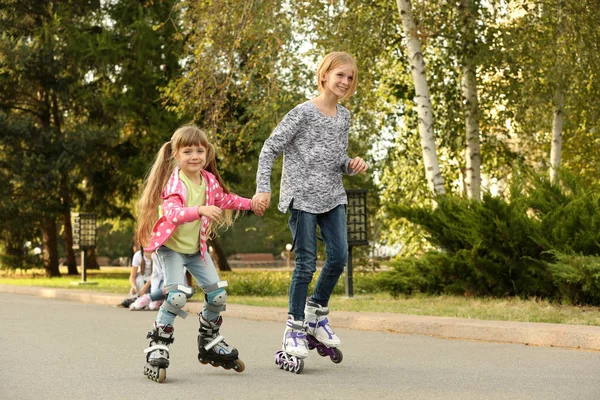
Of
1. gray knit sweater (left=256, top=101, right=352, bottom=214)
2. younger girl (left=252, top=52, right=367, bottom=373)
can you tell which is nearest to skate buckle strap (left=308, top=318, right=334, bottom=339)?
younger girl (left=252, top=52, right=367, bottom=373)

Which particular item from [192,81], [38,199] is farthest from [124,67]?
[192,81]

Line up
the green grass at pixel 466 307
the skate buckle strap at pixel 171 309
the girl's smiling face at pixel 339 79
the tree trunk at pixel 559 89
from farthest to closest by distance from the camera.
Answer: the tree trunk at pixel 559 89 → the green grass at pixel 466 307 → the girl's smiling face at pixel 339 79 → the skate buckle strap at pixel 171 309

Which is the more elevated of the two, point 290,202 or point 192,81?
point 192,81

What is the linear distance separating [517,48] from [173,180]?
39.5 feet

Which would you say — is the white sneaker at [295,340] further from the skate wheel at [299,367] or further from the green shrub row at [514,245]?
Result: the green shrub row at [514,245]

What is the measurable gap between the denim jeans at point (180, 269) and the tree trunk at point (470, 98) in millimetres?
11532

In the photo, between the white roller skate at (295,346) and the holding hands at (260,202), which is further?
the white roller skate at (295,346)

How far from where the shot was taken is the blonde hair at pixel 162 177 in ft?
21.1

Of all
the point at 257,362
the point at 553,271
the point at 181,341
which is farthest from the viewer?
the point at 553,271

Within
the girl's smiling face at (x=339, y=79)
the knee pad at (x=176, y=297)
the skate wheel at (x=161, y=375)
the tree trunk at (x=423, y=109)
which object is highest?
the tree trunk at (x=423, y=109)

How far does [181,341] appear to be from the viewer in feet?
29.6

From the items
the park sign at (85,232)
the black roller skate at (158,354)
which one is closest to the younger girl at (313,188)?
the black roller skate at (158,354)

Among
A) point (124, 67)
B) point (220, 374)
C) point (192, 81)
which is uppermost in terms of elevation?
point (124, 67)

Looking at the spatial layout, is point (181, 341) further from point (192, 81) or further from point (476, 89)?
point (476, 89)
